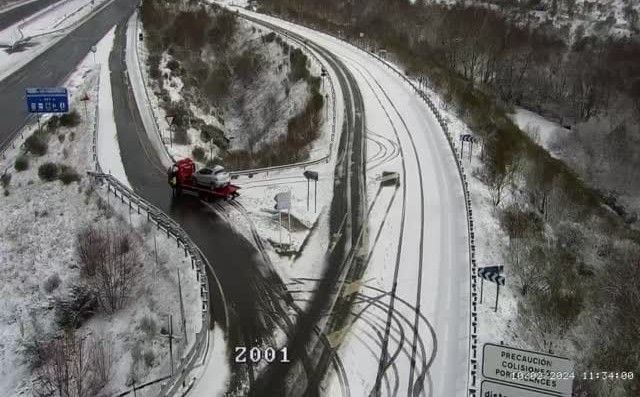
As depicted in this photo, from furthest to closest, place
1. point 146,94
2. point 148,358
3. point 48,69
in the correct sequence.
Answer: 1. point 48,69
2. point 146,94
3. point 148,358

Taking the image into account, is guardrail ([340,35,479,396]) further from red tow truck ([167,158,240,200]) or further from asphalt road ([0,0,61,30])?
asphalt road ([0,0,61,30])

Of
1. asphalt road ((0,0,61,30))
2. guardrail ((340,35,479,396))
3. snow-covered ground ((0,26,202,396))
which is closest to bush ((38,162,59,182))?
snow-covered ground ((0,26,202,396))

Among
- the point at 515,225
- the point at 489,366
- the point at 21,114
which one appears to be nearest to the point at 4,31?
the point at 21,114

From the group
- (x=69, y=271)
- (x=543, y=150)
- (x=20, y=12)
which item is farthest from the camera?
(x=20, y=12)

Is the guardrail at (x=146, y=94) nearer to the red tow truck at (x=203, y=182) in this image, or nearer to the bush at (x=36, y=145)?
the red tow truck at (x=203, y=182)

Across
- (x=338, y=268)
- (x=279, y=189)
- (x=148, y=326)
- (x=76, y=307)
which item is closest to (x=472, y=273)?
(x=338, y=268)

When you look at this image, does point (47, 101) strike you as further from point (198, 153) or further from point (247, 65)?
point (247, 65)
